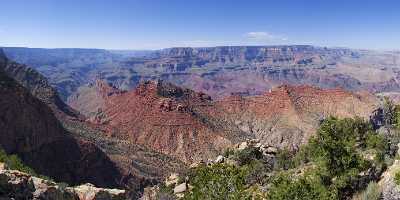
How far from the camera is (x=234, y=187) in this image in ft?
123

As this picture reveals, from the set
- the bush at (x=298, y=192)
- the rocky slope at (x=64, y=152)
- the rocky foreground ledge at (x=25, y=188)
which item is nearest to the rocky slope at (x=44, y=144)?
the rocky slope at (x=64, y=152)

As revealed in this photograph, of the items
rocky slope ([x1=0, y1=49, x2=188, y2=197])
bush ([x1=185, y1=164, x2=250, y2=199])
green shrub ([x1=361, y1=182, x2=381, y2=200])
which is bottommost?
rocky slope ([x1=0, y1=49, x2=188, y2=197])

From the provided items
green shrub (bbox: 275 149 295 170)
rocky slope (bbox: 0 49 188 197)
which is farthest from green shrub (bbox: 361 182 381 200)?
rocky slope (bbox: 0 49 188 197)

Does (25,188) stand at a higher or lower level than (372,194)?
higher

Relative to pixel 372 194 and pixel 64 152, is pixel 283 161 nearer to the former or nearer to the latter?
pixel 64 152

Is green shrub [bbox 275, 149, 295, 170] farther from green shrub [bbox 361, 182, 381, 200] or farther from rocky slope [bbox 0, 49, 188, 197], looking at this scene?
green shrub [bbox 361, 182, 381, 200]

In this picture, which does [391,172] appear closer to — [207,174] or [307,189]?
[307,189]

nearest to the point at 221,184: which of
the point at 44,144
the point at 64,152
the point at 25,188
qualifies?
the point at 25,188

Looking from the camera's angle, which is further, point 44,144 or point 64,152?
point 64,152

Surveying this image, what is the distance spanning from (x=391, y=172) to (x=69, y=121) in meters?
151

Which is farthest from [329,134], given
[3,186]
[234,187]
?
[3,186]

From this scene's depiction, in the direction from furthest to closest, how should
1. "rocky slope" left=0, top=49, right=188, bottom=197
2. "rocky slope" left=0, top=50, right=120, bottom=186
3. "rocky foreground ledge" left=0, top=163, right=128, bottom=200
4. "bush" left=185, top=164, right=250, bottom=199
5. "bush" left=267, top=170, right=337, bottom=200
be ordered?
"rocky slope" left=0, top=49, right=188, bottom=197 < "rocky slope" left=0, top=50, right=120, bottom=186 < "bush" left=267, top=170, right=337, bottom=200 < "bush" left=185, top=164, right=250, bottom=199 < "rocky foreground ledge" left=0, top=163, right=128, bottom=200

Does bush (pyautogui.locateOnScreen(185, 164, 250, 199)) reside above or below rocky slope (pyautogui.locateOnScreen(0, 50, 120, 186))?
above

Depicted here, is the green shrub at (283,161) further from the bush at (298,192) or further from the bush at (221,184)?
the bush at (221,184)
